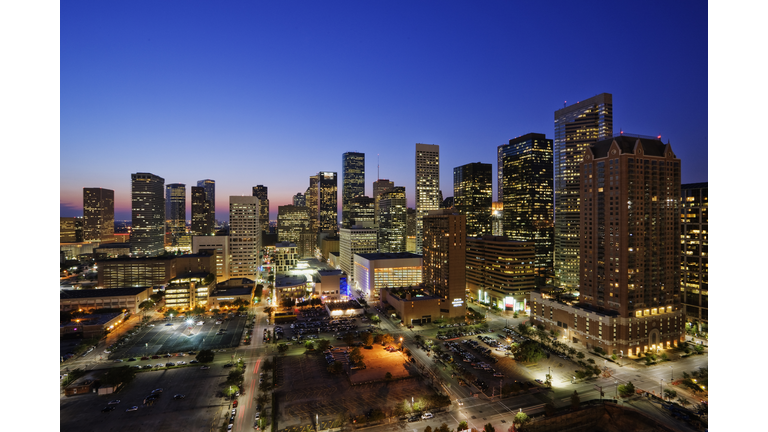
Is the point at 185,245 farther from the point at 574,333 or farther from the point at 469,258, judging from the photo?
the point at 574,333

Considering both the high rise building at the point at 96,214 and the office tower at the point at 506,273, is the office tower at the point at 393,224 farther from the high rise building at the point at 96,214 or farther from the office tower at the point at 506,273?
the high rise building at the point at 96,214

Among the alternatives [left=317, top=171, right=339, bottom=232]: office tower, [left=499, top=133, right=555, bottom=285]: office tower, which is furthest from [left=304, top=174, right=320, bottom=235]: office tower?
[left=499, top=133, right=555, bottom=285]: office tower


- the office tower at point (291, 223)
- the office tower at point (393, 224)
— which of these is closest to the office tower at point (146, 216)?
the office tower at point (291, 223)

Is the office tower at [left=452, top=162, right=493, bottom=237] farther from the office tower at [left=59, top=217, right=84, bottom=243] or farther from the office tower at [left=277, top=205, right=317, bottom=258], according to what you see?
the office tower at [left=59, top=217, right=84, bottom=243]

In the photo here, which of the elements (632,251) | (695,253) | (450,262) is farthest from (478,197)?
(632,251)

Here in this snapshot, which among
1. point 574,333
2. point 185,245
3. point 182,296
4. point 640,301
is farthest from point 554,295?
point 185,245

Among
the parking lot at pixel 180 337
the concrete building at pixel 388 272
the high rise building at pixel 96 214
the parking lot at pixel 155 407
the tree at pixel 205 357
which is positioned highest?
the high rise building at pixel 96 214

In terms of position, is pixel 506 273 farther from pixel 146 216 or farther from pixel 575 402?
pixel 146 216
